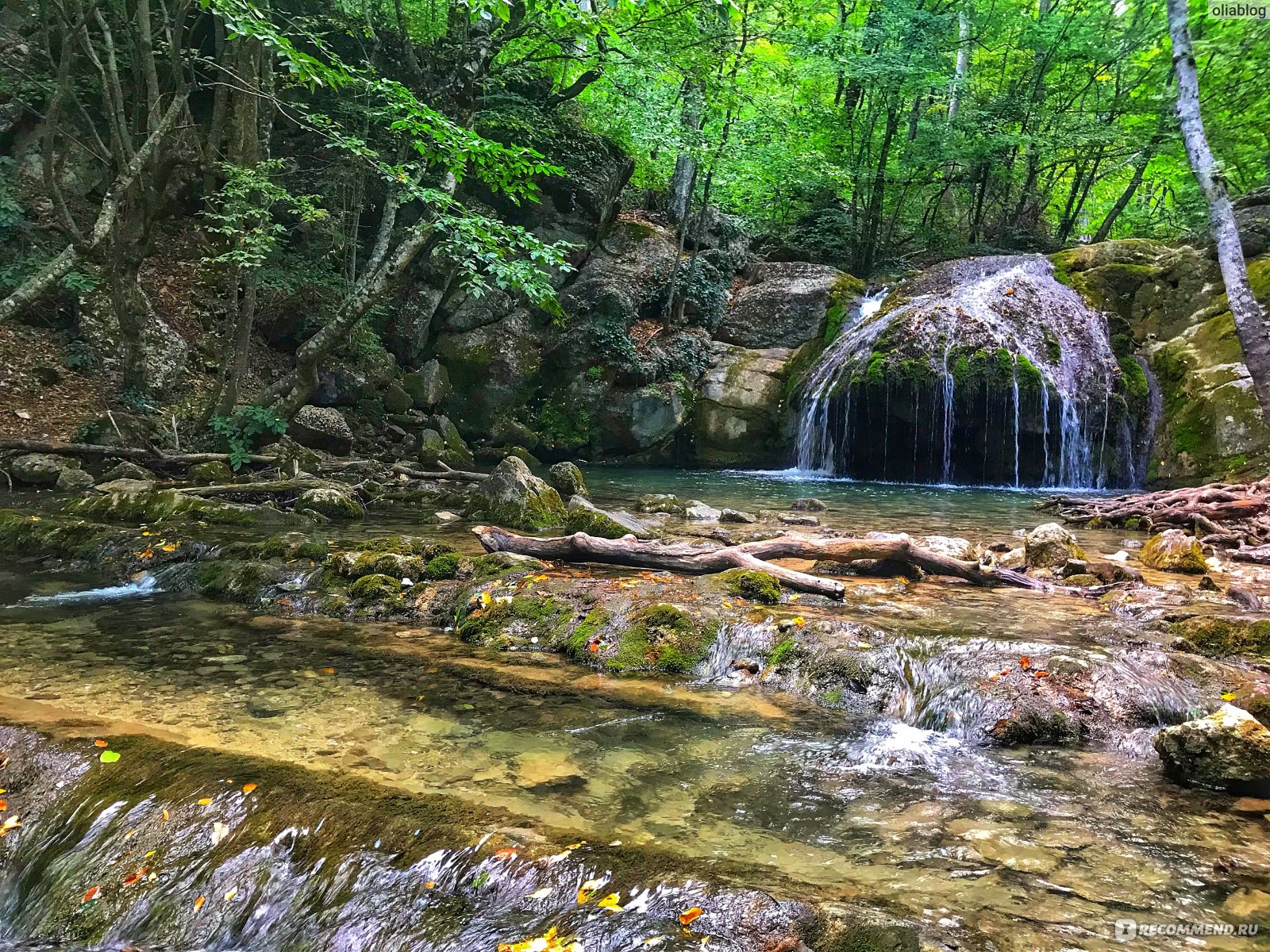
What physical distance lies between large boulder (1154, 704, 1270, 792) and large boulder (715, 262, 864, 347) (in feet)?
53.4

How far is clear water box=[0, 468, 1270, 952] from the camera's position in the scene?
216cm

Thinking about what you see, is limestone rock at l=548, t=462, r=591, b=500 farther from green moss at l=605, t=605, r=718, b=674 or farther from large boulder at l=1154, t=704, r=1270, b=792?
large boulder at l=1154, t=704, r=1270, b=792

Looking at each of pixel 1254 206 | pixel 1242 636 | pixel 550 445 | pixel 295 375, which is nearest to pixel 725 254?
pixel 550 445

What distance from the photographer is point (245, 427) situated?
1074cm

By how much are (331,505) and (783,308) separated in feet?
46.0

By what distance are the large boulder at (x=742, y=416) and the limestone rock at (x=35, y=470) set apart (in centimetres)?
1282

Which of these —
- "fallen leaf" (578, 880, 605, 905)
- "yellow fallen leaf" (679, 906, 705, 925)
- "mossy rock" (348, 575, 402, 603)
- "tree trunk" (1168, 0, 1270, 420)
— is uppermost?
"tree trunk" (1168, 0, 1270, 420)

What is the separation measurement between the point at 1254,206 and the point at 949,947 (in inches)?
742

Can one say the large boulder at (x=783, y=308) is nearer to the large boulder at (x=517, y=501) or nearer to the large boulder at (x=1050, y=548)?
the large boulder at (x=517, y=501)

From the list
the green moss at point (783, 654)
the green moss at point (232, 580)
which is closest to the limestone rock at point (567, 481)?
the green moss at point (232, 580)

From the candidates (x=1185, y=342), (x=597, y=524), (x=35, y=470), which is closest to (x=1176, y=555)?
(x=597, y=524)

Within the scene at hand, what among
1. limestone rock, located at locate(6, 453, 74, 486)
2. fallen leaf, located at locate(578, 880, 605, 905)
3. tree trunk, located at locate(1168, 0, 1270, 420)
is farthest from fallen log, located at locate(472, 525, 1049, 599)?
limestone rock, located at locate(6, 453, 74, 486)

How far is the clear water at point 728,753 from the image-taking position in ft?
7.07

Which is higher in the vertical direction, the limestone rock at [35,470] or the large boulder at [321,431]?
the large boulder at [321,431]
